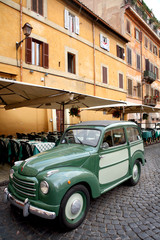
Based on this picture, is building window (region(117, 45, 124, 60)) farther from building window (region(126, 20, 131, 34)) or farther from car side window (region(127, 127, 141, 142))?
car side window (region(127, 127, 141, 142))

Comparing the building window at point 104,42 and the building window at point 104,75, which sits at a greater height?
the building window at point 104,42

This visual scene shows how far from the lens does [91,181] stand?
263 centimetres

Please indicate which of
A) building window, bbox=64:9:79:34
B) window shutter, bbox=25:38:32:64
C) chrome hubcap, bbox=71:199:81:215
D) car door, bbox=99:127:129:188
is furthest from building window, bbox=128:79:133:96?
chrome hubcap, bbox=71:199:81:215

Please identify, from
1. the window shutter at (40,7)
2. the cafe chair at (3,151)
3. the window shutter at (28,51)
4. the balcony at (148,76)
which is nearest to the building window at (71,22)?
the window shutter at (40,7)

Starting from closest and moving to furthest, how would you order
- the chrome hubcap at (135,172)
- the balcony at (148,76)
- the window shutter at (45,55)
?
the chrome hubcap at (135,172) < the window shutter at (45,55) < the balcony at (148,76)

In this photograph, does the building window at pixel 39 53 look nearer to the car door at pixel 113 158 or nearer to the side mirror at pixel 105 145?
the car door at pixel 113 158

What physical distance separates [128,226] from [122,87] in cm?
1616

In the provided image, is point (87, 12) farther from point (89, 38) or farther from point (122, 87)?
point (122, 87)

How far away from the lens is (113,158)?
3.27m

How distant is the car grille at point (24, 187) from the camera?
2.33m

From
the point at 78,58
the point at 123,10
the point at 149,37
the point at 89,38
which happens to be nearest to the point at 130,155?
the point at 78,58

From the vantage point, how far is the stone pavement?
2.30 meters

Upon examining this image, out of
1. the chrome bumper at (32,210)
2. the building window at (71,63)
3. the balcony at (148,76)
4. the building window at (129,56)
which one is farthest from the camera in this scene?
the balcony at (148,76)

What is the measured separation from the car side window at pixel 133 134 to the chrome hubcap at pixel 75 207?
202 cm
